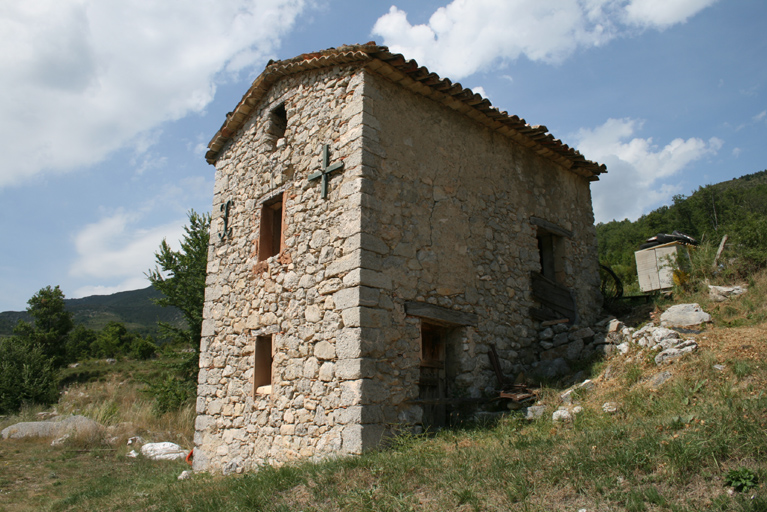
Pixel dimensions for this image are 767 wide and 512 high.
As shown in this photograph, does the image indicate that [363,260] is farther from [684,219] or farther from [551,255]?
[684,219]

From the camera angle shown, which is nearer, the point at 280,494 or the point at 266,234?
the point at 280,494

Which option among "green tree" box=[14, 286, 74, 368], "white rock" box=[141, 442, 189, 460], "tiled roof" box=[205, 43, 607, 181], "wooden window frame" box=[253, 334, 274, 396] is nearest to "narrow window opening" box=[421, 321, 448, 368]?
"wooden window frame" box=[253, 334, 274, 396]

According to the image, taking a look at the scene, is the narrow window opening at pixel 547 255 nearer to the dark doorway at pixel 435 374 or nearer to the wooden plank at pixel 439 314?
the wooden plank at pixel 439 314

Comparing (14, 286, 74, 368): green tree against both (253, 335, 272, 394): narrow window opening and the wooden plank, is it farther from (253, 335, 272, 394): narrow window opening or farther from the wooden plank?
the wooden plank

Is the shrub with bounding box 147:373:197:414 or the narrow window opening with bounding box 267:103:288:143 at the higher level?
the narrow window opening with bounding box 267:103:288:143

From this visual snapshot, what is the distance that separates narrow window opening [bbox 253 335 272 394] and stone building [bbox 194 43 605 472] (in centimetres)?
2

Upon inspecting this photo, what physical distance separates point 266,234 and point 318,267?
1877 millimetres

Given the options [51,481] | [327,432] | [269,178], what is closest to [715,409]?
[327,432]

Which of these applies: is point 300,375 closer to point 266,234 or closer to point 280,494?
point 280,494

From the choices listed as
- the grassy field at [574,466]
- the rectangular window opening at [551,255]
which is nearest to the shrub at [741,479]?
the grassy field at [574,466]

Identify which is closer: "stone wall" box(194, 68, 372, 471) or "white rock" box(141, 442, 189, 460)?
"stone wall" box(194, 68, 372, 471)

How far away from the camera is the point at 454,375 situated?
7.43m

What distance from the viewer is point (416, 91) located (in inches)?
305

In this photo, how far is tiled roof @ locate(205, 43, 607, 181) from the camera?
7172 millimetres
